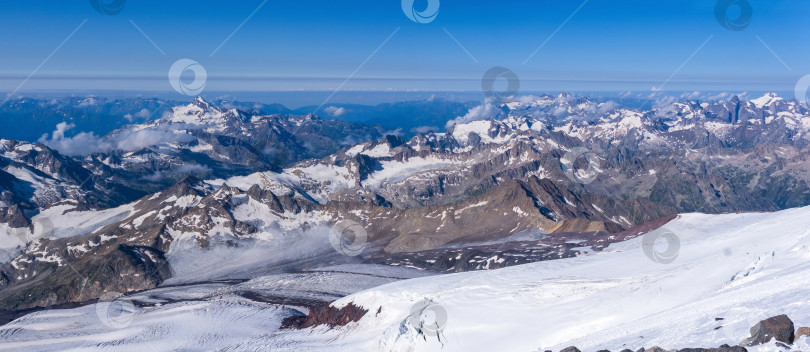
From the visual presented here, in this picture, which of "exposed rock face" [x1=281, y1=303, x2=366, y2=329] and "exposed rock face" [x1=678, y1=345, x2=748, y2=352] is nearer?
"exposed rock face" [x1=678, y1=345, x2=748, y2=352]

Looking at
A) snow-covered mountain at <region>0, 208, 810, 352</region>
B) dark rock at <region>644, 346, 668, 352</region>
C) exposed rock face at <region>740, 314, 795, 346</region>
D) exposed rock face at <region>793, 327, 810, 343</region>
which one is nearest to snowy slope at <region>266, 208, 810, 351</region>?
snow-covered mountain at <region>0, 208, 810, 352</region>

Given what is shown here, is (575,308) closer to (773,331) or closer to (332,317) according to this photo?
(773,331)

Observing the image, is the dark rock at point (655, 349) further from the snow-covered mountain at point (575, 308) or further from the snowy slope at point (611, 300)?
the snowy slope at point (611, 300)

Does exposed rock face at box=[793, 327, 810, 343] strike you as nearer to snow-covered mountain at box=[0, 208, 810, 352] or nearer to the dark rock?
snow-covered mountain at box=[0, 208, 810, 352]

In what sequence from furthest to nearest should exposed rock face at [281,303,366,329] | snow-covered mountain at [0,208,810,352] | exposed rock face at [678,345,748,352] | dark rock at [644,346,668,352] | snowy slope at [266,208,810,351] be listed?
exposed rock face at [281,303,366,329], snow-covered mountain at [0,208,810,352], snowy slope at [266,208,810,351], dark rock at [644,346,668,352], exposed rock face at [678,345,748,352]

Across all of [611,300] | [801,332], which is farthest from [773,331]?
[611,300]
